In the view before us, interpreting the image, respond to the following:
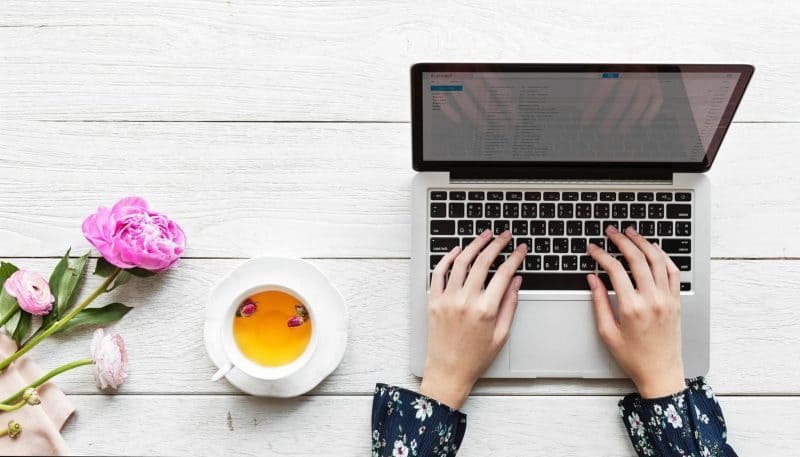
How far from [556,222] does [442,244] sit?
0.47 feet

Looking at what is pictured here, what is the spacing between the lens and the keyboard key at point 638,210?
0.76 m

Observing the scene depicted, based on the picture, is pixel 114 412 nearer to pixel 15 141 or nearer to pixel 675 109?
pixel 15 141

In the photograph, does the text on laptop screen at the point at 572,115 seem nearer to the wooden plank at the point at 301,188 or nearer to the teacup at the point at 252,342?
the wooden plank at the point at 301,188

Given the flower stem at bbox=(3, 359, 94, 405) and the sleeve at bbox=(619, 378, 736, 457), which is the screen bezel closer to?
the sleeve at bbox=(619, 378, 736, 457)

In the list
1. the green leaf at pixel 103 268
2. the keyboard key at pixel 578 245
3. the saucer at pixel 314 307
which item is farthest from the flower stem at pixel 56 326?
the keyboard key at pixel 578 245

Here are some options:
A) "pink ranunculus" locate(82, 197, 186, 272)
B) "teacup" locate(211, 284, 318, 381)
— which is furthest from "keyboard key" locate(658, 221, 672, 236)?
"pink ranunculus" locate(82, 197, 186, 272)

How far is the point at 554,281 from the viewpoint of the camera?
761 mm

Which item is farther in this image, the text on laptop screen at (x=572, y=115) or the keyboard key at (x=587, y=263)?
the keyboard key at (x=587, y=263)

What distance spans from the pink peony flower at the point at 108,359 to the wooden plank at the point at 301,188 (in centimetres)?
13

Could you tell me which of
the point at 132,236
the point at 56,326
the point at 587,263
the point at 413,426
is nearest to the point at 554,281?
the point at 587,263

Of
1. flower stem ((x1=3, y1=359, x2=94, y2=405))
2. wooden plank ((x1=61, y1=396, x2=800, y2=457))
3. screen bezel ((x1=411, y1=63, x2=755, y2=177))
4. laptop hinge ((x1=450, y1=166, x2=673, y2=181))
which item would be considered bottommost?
wooden plank ((x1=61, y1=396, x2=800, y2=457))

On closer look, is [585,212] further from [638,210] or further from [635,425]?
[635,425]

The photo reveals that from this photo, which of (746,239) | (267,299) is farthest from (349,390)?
(746,239)

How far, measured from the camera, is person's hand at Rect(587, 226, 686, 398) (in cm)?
74
